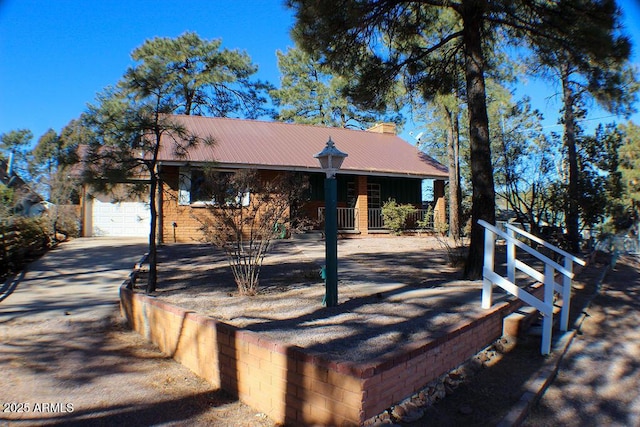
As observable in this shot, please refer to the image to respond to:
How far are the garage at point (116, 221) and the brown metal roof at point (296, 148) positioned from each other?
4.59 m

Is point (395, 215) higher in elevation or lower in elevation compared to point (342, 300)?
higher

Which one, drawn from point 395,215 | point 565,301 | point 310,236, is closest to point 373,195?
point 395,215

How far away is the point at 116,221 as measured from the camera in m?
19.5

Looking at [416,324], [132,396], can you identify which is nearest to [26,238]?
[132,396]

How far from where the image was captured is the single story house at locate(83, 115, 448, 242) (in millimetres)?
16453

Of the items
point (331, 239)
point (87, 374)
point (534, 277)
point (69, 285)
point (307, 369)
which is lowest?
point (87, 374)

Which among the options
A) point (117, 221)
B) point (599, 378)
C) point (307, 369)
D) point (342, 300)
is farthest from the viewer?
point (117, 221)

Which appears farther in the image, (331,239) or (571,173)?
(571,173)

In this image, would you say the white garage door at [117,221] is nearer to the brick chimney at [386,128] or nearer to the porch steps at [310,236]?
the porch steps at [310,236]

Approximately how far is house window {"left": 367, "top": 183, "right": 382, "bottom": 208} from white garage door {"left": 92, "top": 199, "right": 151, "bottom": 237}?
9.78 metres

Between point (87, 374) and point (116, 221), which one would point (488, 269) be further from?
point (116, 221)

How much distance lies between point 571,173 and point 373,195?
9.29 meters

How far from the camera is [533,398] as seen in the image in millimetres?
3885

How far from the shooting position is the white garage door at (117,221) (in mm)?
19359
